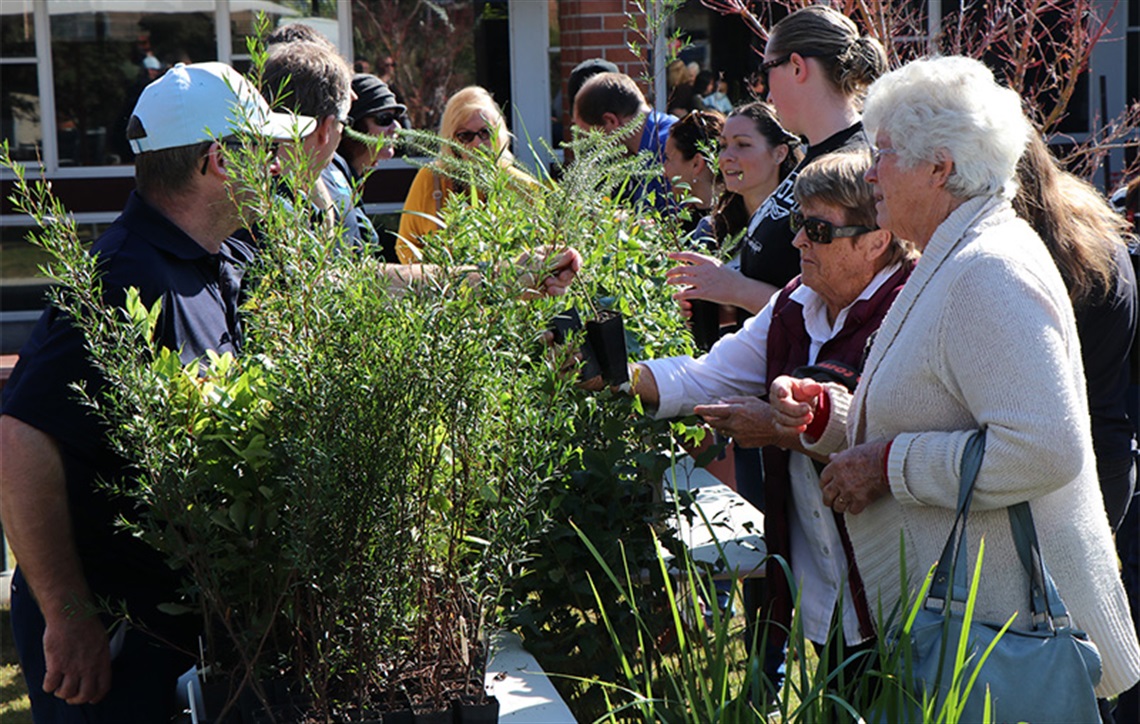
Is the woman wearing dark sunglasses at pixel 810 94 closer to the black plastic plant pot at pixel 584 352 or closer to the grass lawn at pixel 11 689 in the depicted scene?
the black plastic plant pot at pixel 584 352

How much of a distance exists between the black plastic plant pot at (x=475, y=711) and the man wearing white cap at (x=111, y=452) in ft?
1.95

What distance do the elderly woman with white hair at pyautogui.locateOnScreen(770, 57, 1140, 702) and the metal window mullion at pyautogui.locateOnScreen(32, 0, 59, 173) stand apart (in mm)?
8406

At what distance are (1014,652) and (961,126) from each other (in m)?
0.94

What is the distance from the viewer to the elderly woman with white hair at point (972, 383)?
213 cm

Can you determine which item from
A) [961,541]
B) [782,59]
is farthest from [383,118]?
[961,541]

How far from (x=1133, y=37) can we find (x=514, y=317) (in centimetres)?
851

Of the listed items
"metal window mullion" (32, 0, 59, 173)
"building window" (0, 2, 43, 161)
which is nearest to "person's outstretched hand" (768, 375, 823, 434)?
"metal window mullion" (32, 0, 59, 173)

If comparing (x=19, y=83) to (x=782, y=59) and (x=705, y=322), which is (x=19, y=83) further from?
(x=782, y=59)

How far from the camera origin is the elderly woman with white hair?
83.9 inches

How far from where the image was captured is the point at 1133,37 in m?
8.89

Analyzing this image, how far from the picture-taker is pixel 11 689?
4.41 meters

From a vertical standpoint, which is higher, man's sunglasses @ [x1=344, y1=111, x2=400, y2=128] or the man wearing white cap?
man's sunglasses @ [x1=344, y1=111, x2=400, y2=128]

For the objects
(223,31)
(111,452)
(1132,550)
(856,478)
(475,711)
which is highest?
(223,31)

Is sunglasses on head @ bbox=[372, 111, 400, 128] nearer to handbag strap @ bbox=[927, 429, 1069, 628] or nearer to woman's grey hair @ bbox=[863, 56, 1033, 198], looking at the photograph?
→ woman's grey hair @ bbox=[863, 56, 1033, 198]
